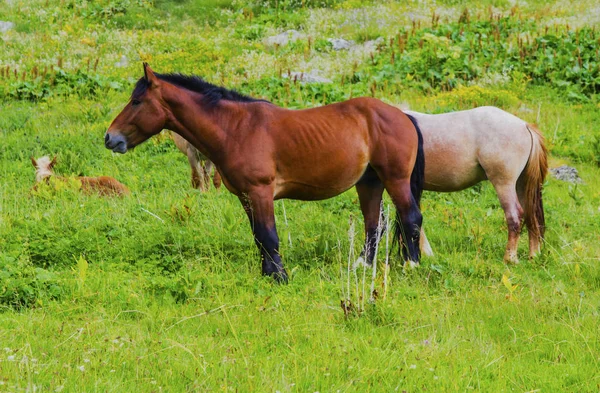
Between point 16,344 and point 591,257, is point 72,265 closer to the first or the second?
point 16,344

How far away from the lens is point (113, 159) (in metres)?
13.4

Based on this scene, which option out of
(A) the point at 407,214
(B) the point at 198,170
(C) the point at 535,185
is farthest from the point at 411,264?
(B) the point at 198,170

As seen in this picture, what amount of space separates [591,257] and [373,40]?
1407 cm

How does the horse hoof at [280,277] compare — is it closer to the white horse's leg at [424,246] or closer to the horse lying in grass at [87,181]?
the white horse's leg at [424,246]

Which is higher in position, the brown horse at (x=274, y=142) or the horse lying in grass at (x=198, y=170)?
the brown horse at (x=274, y=142)

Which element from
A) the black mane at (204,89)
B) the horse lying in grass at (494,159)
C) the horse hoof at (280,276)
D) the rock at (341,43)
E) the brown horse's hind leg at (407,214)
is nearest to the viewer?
the horse hoof at (280,276)

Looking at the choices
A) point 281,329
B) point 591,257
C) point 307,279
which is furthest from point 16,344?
point 591,257

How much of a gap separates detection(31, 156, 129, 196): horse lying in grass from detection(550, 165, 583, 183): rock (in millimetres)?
6794

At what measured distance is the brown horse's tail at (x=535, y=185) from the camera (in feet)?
31.5

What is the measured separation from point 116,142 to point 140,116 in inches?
14.7

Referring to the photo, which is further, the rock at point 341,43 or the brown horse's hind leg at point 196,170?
the rock at point 341,43

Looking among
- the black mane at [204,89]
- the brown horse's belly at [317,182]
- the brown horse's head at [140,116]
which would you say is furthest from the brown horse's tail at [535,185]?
the brown horse's head at [140,116]

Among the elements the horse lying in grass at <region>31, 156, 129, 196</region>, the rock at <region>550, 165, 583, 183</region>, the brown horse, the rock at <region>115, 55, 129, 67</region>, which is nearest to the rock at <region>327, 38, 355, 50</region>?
the rock at <region>115, 55, 129, 67</region>

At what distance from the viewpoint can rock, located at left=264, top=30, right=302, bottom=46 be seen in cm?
2209
